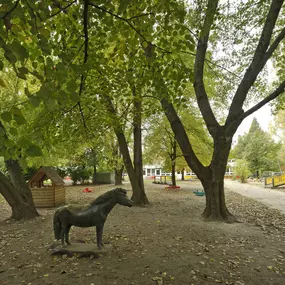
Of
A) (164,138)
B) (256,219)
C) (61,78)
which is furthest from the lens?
(164,138)

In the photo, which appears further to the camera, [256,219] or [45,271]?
[256,219]

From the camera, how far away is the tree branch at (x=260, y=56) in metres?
6.47

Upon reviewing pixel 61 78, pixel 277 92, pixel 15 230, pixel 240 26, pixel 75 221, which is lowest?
pixel 15 230

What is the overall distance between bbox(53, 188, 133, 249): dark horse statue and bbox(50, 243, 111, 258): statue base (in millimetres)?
122

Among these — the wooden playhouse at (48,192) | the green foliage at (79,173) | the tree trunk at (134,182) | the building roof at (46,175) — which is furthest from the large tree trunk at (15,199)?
the green foliage at (79,173)

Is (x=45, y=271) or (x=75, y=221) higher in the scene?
(x=75, y=221)

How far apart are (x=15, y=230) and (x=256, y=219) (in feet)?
26.6

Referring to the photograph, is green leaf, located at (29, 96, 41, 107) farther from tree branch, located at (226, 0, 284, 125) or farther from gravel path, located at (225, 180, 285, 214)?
gravel path, located at (225, 180, 285, 214)

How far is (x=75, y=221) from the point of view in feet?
15.9

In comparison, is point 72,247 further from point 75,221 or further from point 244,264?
point 244,264

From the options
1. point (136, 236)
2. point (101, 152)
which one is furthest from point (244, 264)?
point (101, 152)

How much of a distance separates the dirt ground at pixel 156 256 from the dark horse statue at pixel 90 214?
54 centimetres

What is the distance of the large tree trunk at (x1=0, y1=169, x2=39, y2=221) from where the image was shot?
8.21 meters

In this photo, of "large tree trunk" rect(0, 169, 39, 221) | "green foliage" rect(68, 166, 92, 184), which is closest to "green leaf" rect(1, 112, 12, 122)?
"large tree trunk" rect(0, 169, 39, 221)
